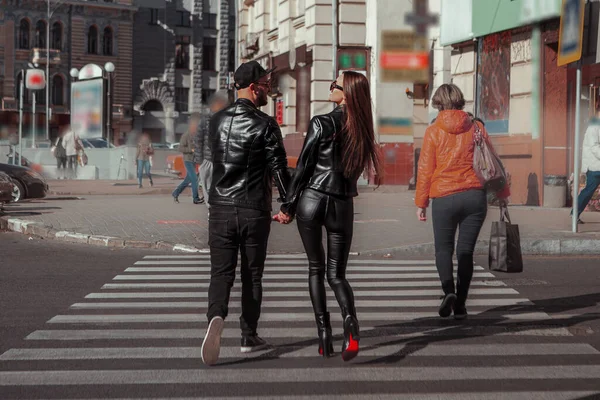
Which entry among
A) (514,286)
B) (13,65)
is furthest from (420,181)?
(13,65)

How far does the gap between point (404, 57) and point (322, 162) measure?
844 inches

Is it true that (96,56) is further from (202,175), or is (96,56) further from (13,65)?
(202,175)

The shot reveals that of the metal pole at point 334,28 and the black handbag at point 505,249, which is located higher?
the metal pole at point 334,28

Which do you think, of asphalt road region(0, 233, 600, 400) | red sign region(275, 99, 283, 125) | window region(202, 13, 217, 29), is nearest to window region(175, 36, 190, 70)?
window region(202, 13, 217, 29)

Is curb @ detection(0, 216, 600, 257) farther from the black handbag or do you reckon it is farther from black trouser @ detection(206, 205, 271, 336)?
black trouser @ detection(206, 205, 271, 336)

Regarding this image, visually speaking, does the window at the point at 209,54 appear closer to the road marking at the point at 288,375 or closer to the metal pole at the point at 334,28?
the metal pole at the point at 334,28

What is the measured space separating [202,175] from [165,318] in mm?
9306

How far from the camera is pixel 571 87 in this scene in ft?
63.3

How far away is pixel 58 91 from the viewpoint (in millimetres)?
71688

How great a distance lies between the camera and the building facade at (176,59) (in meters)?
73.4

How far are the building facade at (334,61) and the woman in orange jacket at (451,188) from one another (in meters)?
19.9

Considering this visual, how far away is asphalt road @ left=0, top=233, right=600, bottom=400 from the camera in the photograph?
18.6 ft

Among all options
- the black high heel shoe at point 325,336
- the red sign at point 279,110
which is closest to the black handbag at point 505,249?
the black high heel shoe at point 325,336

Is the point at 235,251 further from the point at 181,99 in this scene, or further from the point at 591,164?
the point at 181,99
